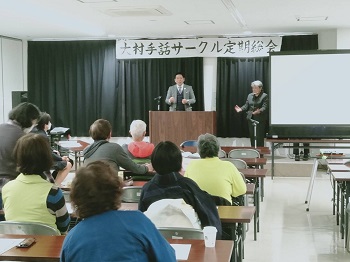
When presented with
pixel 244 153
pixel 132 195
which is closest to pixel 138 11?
pixel 244 153

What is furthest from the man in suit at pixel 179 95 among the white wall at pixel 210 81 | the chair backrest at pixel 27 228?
the chair backrest at pixel 27 228

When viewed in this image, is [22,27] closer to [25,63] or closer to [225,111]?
[25,63]

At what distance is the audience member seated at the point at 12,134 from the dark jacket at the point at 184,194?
5.07ft

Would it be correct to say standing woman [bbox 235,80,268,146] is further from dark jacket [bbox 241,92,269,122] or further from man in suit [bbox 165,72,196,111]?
man in suit [bbox 165,72,196,111]

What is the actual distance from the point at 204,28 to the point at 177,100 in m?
1.55

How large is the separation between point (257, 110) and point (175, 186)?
720cm

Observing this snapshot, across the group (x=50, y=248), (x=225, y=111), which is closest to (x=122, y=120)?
(x=225, y=111)

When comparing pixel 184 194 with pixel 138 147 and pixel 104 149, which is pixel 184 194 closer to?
pixel 104 149

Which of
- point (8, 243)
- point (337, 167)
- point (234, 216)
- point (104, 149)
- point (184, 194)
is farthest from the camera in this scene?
point (337, 167)

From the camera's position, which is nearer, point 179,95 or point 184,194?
point 184,194

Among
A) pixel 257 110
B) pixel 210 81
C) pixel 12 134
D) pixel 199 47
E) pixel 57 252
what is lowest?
pixel 57 252

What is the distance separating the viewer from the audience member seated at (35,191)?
121 inches

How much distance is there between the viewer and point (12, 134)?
4.23 m

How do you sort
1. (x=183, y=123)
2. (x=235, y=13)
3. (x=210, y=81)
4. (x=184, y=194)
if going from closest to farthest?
1. (x=184, y=194)
2. (x=235, y=13)
3. (x=183, y=123)
4. (x=210, y=81)
